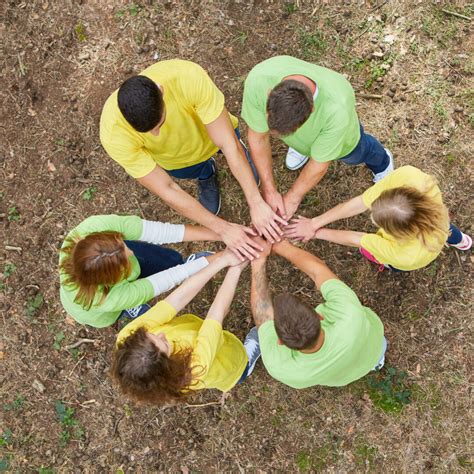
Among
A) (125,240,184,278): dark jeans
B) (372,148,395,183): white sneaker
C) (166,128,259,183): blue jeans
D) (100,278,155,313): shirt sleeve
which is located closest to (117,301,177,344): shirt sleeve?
(100,278,155,313): shirt sleeve

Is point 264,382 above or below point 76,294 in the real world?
below

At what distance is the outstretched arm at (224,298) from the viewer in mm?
4141

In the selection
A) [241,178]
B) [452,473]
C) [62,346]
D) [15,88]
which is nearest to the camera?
[241,178]

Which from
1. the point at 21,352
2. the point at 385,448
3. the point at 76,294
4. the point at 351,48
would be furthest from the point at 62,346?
the point at 351,48

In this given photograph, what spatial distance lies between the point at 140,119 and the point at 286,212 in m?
1.80

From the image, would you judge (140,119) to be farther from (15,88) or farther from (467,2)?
(467,2)

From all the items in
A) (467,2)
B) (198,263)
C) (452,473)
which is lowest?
(452,473)

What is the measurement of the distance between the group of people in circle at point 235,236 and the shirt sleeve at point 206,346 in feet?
0.04

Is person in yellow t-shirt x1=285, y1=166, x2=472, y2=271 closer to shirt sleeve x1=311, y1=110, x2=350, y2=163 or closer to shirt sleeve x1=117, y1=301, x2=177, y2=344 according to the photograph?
shirt sleeve x1=311, y1=110, x2=350, y2=163

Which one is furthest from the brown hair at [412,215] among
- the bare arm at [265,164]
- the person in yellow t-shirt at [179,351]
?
the person in yellow t-shirt at [179,351]

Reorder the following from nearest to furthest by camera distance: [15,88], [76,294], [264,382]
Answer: [76,294]
[264,382]
[15,88]

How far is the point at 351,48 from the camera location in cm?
543

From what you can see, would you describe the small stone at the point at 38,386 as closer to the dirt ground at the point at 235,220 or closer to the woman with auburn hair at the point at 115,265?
the dirt ground at the point at 235,220

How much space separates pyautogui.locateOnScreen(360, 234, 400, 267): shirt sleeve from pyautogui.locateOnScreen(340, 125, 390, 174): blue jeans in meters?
0.90
